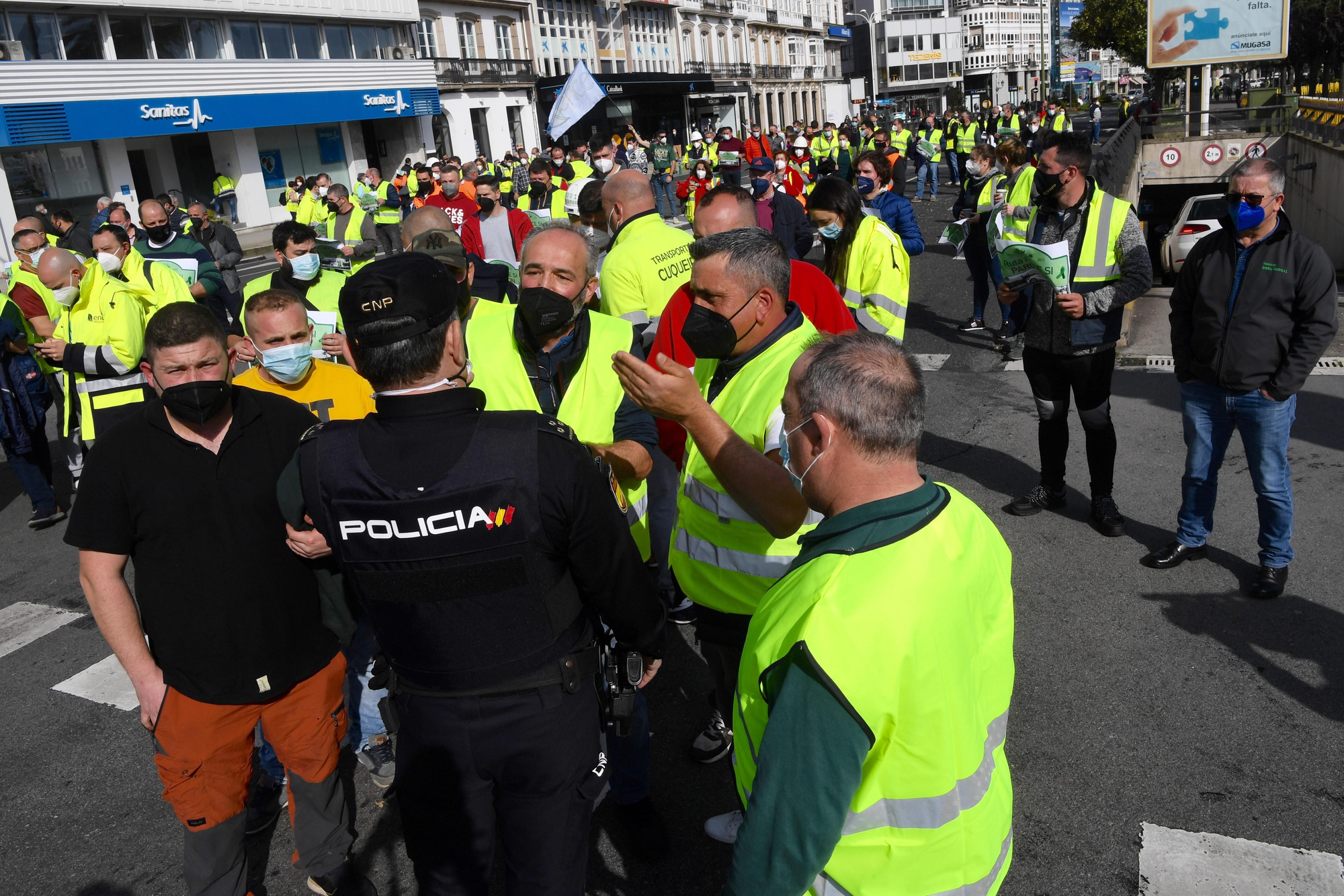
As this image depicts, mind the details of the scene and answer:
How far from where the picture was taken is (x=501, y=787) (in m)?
2.22

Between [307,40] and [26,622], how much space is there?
40.3 metres

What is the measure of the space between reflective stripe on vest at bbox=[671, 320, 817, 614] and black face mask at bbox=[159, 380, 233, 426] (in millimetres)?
1409

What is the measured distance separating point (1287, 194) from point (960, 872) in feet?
80.5

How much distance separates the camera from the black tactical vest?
1987 mm

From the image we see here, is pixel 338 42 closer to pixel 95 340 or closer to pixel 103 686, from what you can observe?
pixel 95 340

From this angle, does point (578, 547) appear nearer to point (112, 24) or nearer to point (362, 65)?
point (112, 24)

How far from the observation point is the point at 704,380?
10.6ft

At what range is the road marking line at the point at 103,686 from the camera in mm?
4777

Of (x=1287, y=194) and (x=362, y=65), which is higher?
(x=362, y=65)

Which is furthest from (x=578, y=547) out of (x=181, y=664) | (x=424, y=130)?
(x=424, y=130)

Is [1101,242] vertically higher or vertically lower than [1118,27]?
lower

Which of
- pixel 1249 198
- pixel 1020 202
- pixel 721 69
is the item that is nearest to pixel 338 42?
pixel 1020 202

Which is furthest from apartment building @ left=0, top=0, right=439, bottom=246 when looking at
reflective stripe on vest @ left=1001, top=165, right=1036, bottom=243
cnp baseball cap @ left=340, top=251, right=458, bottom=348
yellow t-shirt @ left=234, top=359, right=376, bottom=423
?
cnp baseball cap @ left=340, top=251, right=458, bottom=348

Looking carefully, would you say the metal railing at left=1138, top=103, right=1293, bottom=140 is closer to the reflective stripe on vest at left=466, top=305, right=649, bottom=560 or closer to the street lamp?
the reflective stripe on vest at left=466, top=305, right=649, bottom=560
